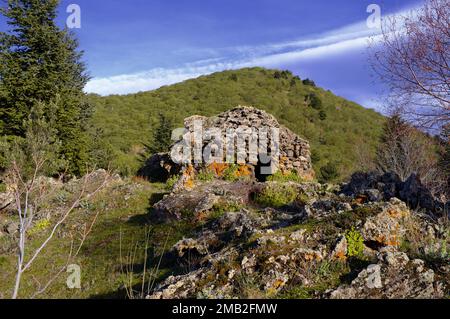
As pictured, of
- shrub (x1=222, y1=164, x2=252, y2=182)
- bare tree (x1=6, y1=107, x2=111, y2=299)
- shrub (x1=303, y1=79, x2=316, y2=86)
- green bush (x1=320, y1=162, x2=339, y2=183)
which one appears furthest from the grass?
shrub (x1=303, y1=79, x2=316, y2=86)

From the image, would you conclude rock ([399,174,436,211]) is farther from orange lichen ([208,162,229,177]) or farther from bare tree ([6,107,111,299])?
orange lichen ([208,162,229,177])

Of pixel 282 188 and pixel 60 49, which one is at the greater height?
pixel 60 49

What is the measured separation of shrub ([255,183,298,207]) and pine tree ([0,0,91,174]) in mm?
11316

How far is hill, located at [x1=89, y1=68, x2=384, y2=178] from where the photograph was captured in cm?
3672

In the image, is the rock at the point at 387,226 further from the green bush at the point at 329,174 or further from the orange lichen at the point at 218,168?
the green bush at the point at 329,174

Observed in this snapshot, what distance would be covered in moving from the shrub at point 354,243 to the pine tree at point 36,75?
16.9m

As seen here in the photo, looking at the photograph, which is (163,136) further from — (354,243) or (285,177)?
(354,243)

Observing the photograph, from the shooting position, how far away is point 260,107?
45969 mm

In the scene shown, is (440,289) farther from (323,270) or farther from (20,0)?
(20,0)

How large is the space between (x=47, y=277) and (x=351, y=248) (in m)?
7.55

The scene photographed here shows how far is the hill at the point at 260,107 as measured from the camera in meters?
36.7

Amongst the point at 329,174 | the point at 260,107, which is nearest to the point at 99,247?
the point at 329,174

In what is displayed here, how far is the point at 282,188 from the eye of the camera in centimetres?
1480
